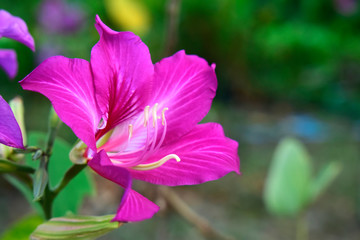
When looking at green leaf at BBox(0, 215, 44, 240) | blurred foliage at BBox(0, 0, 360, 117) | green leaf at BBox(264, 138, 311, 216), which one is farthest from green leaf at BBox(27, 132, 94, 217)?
blurred foliage at BBox(0, 0, 360, 117)

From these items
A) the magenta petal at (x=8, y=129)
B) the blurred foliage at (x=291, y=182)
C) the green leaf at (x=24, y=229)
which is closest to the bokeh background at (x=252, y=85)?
the blurred foliage at (x=291, y=182)

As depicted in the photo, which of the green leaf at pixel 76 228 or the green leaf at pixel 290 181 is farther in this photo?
the green leaf at pixel 290 181

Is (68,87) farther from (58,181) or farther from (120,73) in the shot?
(58,181)

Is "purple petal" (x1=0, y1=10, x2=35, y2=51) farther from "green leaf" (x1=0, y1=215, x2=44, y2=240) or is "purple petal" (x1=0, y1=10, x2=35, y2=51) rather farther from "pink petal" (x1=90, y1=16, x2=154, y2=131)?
"green leaf" (x1=0, y1=215, x2=44, y2=240)

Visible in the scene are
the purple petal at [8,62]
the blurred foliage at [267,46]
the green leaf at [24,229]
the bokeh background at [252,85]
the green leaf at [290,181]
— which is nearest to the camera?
the purple petal at [8,62]

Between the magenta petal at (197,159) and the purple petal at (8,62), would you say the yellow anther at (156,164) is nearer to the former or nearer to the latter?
the magenta petal at (197,159)

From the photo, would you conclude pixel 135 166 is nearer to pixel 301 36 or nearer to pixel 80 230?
pixel 80 230

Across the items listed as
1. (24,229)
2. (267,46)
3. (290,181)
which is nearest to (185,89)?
(24,229)
